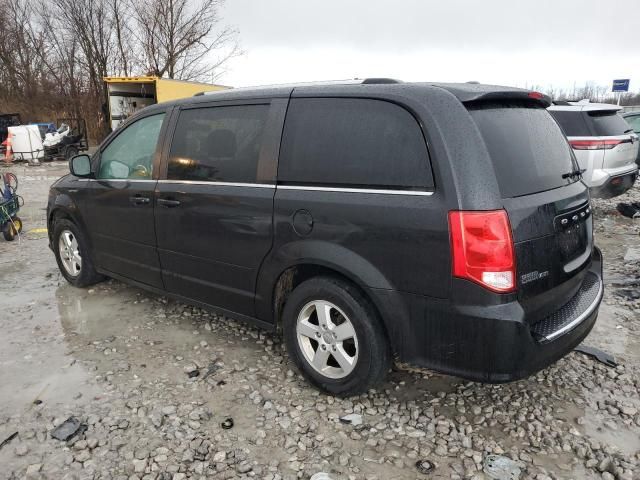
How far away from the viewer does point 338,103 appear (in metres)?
2.72

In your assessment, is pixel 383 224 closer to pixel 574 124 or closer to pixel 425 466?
pixel 425 466

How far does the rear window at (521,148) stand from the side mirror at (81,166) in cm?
346

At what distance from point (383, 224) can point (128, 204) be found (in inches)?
93.6

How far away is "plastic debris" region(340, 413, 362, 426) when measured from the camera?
2672 mm

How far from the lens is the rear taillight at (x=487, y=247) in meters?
Result: 2.18

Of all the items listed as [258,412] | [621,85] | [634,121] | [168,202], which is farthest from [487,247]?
[621,85]

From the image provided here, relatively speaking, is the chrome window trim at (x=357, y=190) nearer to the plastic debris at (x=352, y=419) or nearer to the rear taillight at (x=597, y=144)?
the plastic debris at (x=352, y=419)

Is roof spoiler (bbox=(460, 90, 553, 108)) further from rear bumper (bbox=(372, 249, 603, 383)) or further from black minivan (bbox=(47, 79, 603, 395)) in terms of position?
rear bumper (bbox=(372, 249, 603, 383))

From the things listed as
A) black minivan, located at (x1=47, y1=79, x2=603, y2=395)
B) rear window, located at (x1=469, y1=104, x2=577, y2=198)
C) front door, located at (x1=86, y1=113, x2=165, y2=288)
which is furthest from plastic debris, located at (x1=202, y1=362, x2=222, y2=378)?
rear window, located at (x1=469, y1=104, x2=577, y2=198)

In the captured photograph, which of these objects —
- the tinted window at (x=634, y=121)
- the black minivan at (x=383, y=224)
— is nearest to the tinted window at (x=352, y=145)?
the black minivan at (x=383, y=224)

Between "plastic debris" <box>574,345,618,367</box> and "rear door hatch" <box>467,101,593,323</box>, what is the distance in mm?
874

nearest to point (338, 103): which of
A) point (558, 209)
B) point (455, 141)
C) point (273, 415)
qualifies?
point (455, 141)

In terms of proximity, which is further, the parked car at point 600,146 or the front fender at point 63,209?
the parked car at point 600,146

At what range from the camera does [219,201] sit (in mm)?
3148
